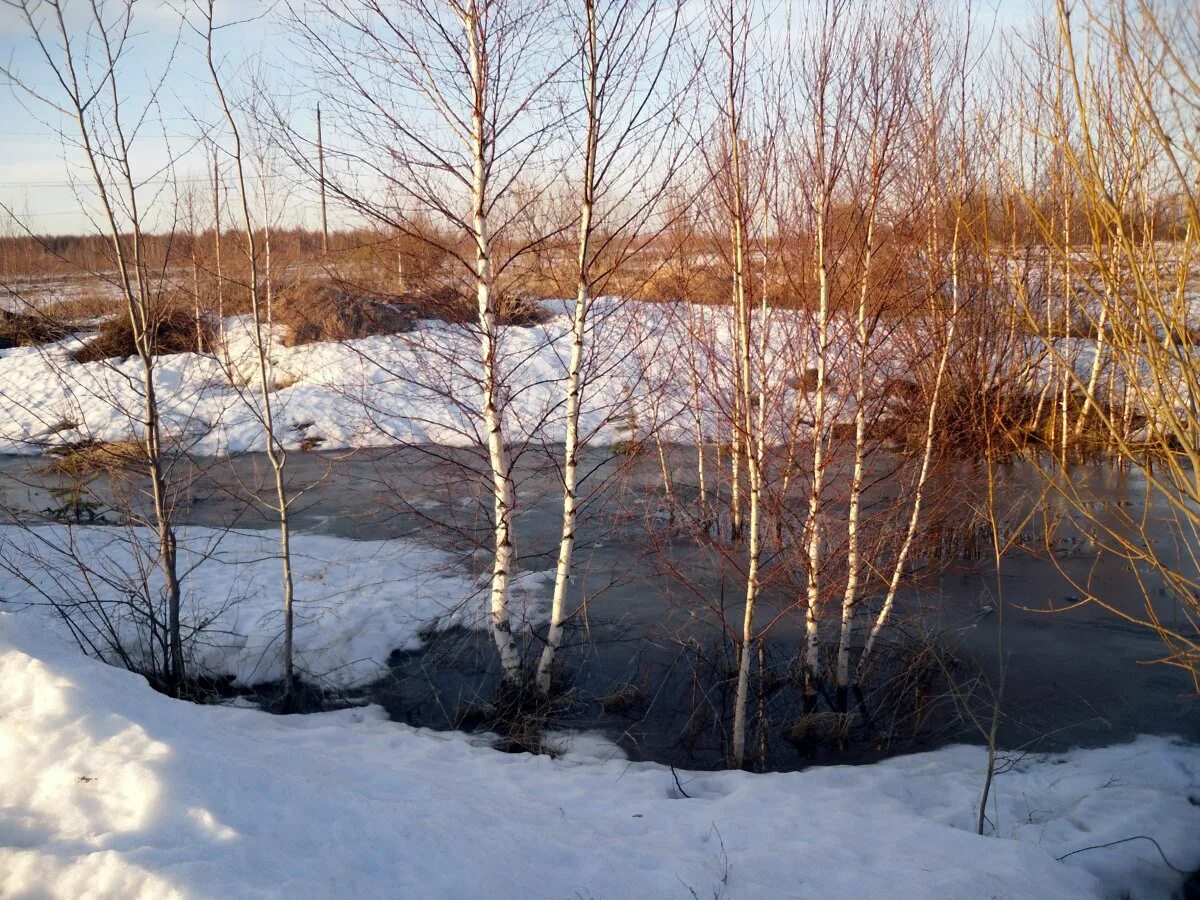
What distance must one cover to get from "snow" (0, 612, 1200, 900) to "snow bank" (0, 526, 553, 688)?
1591mm

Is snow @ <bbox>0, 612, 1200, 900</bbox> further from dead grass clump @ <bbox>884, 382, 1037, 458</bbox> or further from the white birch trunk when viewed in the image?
dead grass clump @ <bbox>884, 382, 1037, 458</bbox>

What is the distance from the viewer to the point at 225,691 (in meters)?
7.22

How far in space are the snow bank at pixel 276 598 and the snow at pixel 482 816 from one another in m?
1.59

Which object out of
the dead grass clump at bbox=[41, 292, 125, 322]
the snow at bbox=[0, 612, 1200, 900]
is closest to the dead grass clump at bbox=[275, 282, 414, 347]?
the dead grass clump at bbox=[41, 292, 125, 322]

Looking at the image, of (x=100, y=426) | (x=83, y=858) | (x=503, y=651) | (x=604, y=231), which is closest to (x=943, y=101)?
(x=604, y=231)

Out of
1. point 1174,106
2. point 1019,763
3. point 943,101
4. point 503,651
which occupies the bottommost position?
point 1019,763

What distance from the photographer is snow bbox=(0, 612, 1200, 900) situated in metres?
3.40

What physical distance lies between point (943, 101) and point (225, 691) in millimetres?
7300

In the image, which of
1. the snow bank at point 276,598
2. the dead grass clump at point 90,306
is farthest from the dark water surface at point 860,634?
the dead grass clump at point 90,306

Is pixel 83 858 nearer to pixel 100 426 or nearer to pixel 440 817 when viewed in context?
pixel 440 817

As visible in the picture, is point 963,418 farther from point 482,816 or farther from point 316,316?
point 316,316

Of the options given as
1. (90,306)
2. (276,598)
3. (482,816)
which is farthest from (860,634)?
(90,306)

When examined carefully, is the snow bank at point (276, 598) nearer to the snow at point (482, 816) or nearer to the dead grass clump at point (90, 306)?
the snow at point (482, 816)

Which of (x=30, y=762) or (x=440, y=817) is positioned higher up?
(x=30, y=762)
